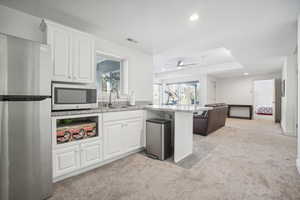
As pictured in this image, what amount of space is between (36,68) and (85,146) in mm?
1196

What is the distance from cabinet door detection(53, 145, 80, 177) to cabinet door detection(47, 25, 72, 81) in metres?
1.02

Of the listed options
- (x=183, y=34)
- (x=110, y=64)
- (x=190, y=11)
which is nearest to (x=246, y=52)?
(x=183, y=34)

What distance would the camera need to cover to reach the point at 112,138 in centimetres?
230

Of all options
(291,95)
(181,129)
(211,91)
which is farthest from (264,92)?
(181,129)

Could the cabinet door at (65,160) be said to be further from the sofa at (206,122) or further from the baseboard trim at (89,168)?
the sofa at (206,122)

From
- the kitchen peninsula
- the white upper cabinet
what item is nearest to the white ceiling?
the white upper cabinet

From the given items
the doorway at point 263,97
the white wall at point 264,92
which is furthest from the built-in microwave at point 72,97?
the white wall at point 264,92

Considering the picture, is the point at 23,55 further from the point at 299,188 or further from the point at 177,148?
the point at 299,188

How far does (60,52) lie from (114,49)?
4.23 ft

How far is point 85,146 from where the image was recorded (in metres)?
1.99

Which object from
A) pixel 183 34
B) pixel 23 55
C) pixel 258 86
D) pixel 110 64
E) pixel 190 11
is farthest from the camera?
pixel 258 86

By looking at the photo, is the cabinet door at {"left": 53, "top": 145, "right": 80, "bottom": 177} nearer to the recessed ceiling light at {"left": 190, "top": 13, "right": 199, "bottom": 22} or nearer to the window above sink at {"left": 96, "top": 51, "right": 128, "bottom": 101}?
the window above sink at {"left": 96, "top": 51, "right": 128, "bottom": 101}

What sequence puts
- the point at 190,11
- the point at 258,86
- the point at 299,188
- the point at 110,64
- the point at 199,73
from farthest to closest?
the point at 258,86 → the point at 199,73 → the point at 110,64 → the point at 190,11 → the point at 299,188

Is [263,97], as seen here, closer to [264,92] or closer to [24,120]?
[264,92]
